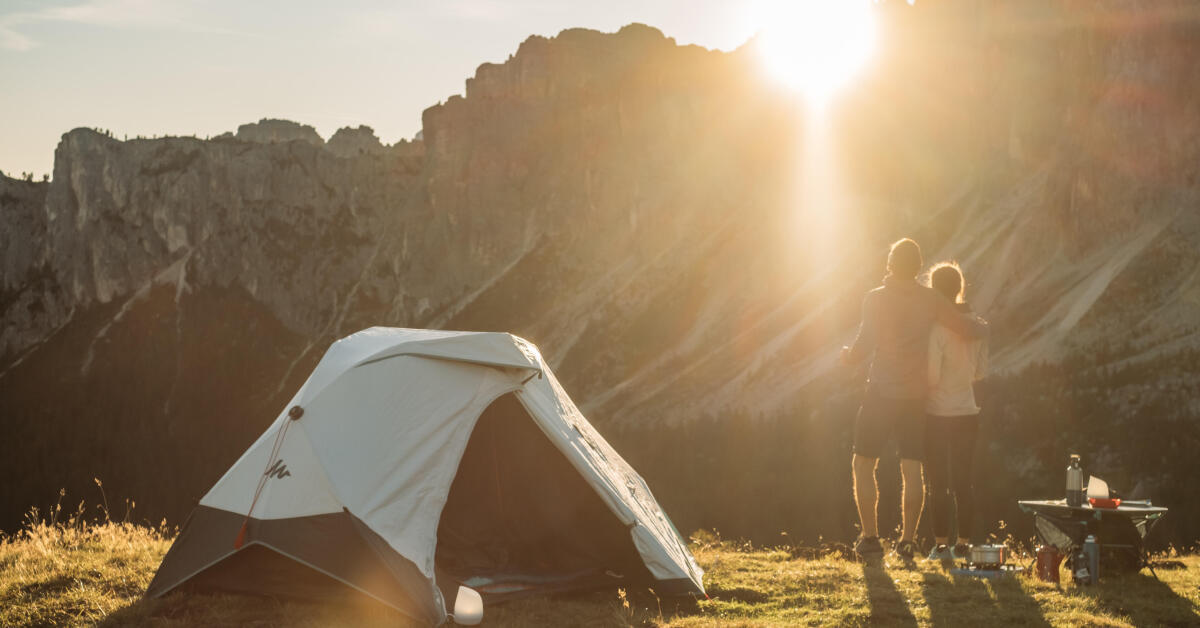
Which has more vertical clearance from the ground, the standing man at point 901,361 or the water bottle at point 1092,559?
the standing man at point 901,361

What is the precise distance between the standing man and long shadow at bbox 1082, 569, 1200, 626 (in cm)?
187

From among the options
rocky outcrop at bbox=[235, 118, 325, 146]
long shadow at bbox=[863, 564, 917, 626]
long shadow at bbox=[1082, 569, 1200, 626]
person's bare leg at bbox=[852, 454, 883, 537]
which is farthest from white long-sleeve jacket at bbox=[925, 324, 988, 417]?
rocky outcrop at bbox=[235, 118, 325, 146]

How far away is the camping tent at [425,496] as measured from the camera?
8.73m

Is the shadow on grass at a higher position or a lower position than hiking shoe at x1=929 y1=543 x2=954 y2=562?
lower

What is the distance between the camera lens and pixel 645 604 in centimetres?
901

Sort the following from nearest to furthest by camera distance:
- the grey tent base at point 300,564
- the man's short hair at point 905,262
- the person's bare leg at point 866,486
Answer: the grey tent base at point 300,564, the man's short hair at point 905,262, the person's bare leg at point 866,486

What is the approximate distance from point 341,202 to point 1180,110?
99688 millimetres

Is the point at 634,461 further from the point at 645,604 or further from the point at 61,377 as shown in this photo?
the point at 61,377

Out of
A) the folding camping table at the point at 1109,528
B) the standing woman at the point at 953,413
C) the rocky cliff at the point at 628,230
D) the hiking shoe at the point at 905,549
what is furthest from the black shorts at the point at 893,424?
the rocky cliff at the point at 628,230

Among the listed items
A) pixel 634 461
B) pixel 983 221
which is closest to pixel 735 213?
pixel 983 221

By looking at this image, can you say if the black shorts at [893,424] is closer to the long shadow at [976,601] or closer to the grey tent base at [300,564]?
the long shadow at [976,601]

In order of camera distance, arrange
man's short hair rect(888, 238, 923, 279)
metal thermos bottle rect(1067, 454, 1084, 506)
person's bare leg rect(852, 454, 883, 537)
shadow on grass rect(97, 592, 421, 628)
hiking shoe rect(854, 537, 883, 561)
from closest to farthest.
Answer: shadow on grass rect(97, 592, 421, 628)
metal thermos bottle rect(1067, 454, 1084, 506)
man's short hair rect(888, 238, 923, 279)
person's bare leg rect(852, 454, 883, 537)
hiking shoe rect(854, 537, 883, 561)

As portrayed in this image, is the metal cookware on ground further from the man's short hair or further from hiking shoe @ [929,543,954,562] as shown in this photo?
the man's short hair

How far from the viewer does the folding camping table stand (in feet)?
29.4
